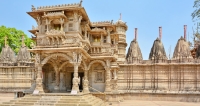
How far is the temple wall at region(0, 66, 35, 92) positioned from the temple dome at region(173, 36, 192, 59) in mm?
18579

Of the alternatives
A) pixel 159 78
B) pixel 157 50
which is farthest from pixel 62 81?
pixel 157 50

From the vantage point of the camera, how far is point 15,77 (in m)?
27.0

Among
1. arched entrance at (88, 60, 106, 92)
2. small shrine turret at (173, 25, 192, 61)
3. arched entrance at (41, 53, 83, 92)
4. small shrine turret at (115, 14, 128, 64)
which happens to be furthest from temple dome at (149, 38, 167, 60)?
arched entrance at (41, 53, 83, 92)

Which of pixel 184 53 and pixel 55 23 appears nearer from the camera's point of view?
pixel 55 23

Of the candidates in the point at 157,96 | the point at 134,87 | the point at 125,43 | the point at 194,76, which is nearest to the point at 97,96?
the point at 134,87

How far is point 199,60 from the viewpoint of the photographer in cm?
2239

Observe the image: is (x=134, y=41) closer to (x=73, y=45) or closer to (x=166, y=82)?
(x=166, y=82)

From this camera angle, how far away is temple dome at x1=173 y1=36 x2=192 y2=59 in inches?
958

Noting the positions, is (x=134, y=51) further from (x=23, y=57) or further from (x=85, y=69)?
(x=23, y=57)

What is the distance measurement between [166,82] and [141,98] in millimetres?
3306

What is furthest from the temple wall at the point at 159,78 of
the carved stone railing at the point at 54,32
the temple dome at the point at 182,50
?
the carved stone railing at the point at 54,32

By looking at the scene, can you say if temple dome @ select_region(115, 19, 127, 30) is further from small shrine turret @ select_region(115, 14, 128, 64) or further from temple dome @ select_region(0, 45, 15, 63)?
temple dome @ select_region(0, 45, 15, 63)

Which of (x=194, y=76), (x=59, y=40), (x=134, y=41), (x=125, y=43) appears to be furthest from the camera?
(x=125, y=43)

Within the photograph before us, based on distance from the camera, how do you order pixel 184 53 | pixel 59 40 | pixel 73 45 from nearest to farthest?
pixel 73 45, pixel 59 40, pixel 184 53
